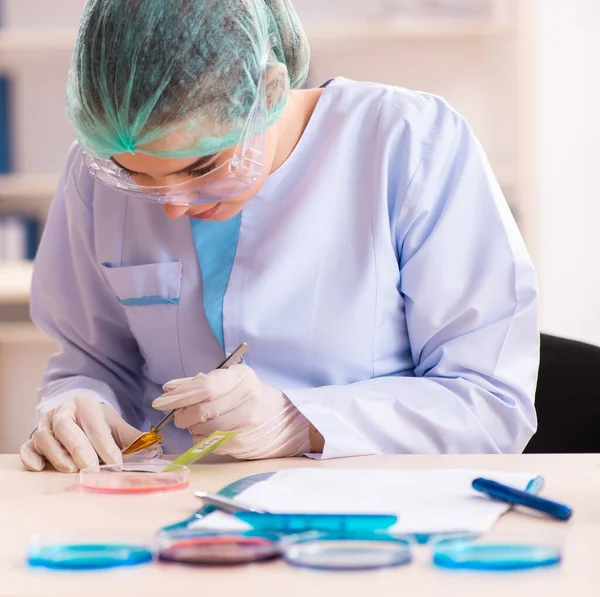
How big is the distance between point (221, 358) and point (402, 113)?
0.44m

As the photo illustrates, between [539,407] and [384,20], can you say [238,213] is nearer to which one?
[539,407]

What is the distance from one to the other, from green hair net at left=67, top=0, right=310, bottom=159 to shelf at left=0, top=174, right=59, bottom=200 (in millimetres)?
2445

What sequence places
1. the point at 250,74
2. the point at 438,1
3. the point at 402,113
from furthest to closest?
1. the point at 438,1
2. the point at 402,113
3. the point at 250,74

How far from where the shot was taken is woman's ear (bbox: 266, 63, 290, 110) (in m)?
1.21

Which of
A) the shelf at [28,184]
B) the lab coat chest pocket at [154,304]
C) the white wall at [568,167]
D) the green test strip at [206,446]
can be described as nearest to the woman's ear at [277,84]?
the lab coat chest pocket at [154,304]

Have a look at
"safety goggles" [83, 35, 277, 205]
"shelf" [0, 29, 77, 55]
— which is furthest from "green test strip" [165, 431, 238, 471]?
"shelf" [0, 29, 77, 55]

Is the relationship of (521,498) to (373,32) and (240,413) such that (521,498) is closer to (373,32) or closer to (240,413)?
(240,413)

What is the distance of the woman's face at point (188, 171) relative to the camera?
1165 millimetres

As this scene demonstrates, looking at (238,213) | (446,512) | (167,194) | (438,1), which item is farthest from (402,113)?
(438,1)

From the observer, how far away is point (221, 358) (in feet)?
4.60

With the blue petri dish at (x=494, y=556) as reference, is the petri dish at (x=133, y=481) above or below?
below

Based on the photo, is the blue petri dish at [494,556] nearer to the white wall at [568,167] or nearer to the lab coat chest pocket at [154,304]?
the lab coat chest pocket at [154,304]

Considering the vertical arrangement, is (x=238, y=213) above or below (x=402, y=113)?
below

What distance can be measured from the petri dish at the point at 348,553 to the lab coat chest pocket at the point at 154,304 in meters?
0.75
